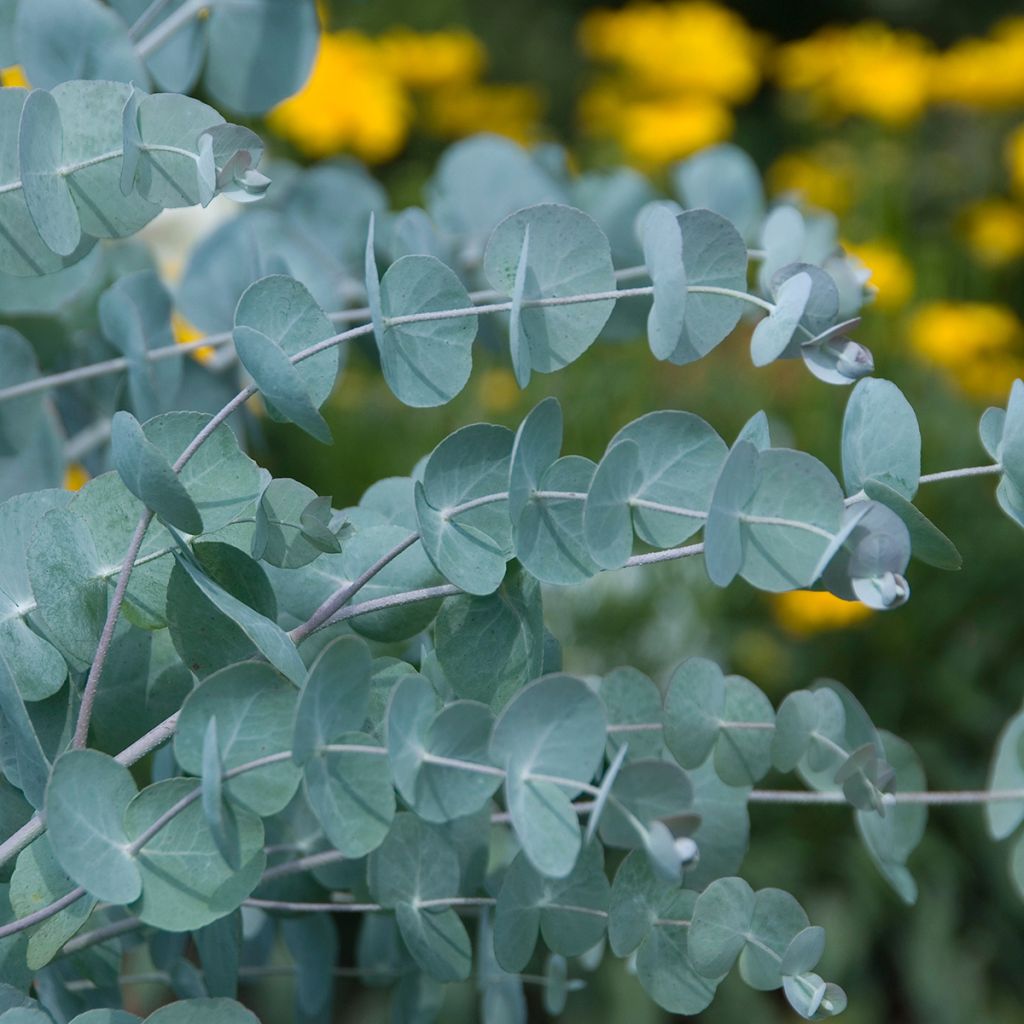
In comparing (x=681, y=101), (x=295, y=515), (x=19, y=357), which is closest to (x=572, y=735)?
(x=295, y=515)

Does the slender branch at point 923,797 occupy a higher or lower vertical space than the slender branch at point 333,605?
lower


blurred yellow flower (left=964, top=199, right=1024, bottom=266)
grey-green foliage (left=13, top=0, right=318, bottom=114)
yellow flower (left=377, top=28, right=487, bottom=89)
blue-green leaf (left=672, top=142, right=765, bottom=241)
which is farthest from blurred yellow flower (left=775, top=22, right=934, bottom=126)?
grey-green foliage (left=13, top=0, right=318, bottom=114)

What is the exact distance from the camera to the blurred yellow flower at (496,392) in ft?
4.86

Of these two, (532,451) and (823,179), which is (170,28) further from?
(823,179)

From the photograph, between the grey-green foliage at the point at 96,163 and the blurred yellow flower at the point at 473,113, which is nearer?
the grey-green foliage at the point at 96,163

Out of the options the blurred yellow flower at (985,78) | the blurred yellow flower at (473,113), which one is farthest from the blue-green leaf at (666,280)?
the blurred yellow flower at (473,113)

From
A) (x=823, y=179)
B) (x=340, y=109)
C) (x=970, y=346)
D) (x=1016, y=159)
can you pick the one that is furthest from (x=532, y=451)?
(x=823, y=179)

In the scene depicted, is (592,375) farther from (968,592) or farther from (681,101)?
(681,101)

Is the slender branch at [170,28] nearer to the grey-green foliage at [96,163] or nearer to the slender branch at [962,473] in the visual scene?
the grey-green foliage at [96,163]

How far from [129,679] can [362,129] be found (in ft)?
5.53

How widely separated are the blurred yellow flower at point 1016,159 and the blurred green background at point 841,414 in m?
0.01

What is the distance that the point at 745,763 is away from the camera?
32cm

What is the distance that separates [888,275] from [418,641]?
1454 mm

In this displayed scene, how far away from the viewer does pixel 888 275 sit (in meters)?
1.67
